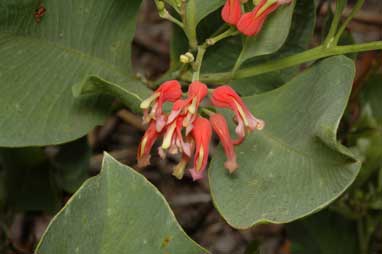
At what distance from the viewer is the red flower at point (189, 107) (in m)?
1.07

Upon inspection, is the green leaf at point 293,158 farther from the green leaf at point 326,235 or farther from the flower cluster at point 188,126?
the green leaf at point 326,235

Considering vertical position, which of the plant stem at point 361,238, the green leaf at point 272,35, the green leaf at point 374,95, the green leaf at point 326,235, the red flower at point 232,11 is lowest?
the green leaf at point 326,235

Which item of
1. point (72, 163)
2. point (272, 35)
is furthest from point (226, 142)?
point (72, 163)

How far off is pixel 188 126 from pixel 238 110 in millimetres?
91

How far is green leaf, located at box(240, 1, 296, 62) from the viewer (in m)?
1.14

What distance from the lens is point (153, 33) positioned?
2.60 metres

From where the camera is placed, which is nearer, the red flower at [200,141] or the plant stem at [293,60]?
the red flower at [200,141]

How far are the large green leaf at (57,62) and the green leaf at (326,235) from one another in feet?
2.14

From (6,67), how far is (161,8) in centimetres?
27

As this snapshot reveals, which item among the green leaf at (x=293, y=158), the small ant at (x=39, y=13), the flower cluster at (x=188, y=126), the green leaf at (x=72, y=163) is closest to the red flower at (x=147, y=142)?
the flower cluster at (x=188, y=126)

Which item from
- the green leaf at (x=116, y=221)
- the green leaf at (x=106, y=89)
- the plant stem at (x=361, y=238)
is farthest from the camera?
the plant stem at (x=361, y=238)

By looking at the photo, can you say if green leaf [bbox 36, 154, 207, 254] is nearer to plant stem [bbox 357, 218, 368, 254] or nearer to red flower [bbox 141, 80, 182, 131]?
red flower [bbox 141, 80, 182, 131]

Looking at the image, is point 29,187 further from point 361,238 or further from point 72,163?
point 361,238

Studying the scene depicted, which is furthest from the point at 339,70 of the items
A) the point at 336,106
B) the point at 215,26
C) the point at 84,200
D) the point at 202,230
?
the point at 202,230
